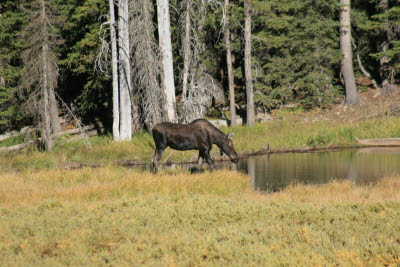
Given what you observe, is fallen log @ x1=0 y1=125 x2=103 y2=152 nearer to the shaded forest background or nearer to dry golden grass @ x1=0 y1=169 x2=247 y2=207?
the shaded forest background

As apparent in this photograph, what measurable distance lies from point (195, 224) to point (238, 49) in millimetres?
21777

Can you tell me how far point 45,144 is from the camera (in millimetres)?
23969

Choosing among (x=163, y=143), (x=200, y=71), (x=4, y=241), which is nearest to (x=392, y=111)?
(x=200, y=71)

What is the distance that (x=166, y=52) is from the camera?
22.2m

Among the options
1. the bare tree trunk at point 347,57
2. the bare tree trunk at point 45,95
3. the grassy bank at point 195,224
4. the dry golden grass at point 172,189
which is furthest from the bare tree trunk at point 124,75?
the bare tree trunk at point 347,57

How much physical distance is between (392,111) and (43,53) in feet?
66.3

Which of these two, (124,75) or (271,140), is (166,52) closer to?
(124,75)

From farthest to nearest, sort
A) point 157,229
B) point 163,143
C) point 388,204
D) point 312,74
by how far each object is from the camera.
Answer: point 312,74 → point 163,143 → point 388,204 → point 157,229

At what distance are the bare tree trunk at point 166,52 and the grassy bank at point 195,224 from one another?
30.9 ft

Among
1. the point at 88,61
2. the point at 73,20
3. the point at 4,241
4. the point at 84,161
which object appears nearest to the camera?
the point at 4,241

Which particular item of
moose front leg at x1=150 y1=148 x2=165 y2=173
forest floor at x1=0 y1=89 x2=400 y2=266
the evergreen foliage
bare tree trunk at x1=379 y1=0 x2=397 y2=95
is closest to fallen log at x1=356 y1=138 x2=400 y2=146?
bare tree trunk at x1=379 y1=0 x2=397 y2=95

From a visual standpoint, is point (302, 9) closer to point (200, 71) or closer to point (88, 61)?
point (200, 71)

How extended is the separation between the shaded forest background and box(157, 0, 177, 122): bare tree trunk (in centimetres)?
350

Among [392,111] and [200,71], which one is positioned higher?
[200,71]
